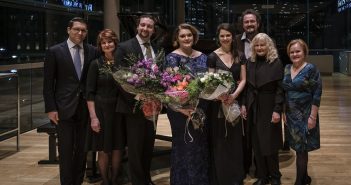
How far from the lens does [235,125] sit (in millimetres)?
4172

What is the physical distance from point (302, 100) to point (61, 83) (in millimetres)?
2107

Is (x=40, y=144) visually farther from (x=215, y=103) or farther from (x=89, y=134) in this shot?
(x=215, y=103)

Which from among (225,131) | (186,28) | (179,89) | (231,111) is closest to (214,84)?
(179,89)

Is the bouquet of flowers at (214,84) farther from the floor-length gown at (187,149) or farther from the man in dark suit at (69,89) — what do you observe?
the man in dark suit at (69,89)

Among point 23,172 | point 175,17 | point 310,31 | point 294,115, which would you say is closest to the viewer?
point 294,115

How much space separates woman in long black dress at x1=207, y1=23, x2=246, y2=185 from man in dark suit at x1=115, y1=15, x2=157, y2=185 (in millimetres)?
569

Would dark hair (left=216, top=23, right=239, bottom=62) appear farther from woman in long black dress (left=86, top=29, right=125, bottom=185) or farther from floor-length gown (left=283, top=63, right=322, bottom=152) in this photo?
woman in long black dress (left=86, top=29, right=125, bottom=185)

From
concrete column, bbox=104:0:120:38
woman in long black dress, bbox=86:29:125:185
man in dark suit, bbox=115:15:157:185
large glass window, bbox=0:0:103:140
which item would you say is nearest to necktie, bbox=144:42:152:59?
man in dark suit, bbox=115:15:157:185

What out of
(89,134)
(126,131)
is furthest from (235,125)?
(89,134)

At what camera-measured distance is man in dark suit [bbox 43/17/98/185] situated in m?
4.06

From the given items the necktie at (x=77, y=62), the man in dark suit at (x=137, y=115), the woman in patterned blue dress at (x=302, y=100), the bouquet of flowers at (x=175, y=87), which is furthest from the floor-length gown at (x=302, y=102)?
the necktie at (x=77, y=62)

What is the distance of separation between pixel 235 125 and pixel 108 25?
253 inches

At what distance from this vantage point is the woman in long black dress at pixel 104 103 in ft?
13.9

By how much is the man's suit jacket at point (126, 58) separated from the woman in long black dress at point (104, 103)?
12 cm
